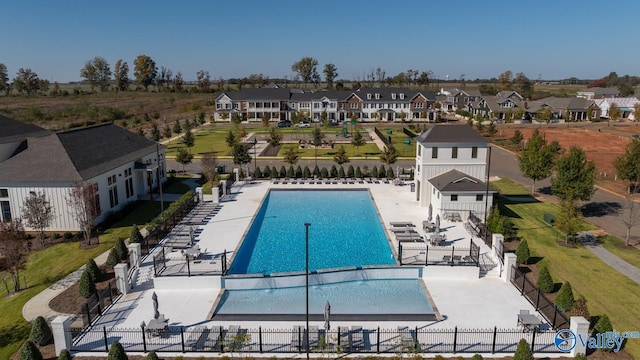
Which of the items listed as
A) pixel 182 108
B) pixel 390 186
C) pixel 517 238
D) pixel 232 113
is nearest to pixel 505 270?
pixel 517 238

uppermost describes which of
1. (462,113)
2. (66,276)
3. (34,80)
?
(34,80)

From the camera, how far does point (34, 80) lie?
130 metres

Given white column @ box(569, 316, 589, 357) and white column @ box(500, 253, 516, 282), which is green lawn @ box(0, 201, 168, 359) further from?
white column @ box(500, 253, 516, 282)

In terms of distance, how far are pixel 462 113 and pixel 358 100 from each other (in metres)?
25.7

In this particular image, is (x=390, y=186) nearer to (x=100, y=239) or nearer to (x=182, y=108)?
(x=100, y=239)

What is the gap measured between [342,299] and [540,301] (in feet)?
29.9

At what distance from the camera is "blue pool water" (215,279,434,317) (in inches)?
749

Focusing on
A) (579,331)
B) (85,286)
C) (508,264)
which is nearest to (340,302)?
(508,264)

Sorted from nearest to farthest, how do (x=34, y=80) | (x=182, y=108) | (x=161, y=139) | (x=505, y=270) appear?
1. (x=505, y=270)
2. (x=161, y=139)
3. (x=182, y=108)
4. (x=34, y=80)

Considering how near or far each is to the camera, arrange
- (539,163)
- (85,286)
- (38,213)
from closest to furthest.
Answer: (85,286) → (38,213) → (539,163)

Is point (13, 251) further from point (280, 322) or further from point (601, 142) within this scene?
point (601, 142)

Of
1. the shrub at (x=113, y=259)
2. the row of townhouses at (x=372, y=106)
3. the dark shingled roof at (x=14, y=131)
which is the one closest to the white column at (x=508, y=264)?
the shrub at (x=113, y=259)

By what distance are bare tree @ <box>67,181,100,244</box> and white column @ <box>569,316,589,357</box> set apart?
26.8 meters

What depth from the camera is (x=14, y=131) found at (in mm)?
33312
